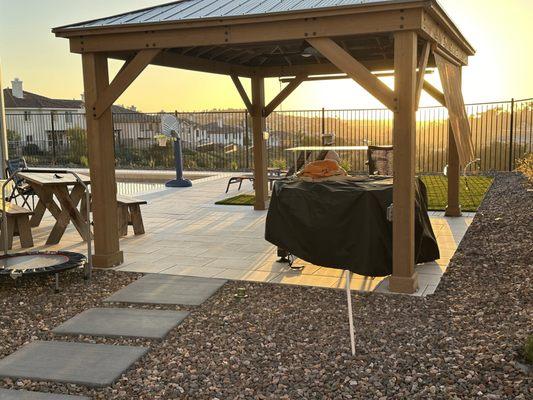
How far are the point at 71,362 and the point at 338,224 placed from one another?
2605 mm

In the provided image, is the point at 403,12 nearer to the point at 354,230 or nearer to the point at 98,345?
the point at 354,230

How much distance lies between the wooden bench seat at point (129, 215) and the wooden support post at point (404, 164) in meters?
4.04

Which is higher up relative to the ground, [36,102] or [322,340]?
[36,102]

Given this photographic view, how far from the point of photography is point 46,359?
12.9 feet

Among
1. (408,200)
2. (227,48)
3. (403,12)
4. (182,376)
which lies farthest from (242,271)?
(227,48)

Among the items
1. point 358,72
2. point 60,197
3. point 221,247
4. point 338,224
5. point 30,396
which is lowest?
point 30,396

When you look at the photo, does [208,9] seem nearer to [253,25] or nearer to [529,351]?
[253,25]

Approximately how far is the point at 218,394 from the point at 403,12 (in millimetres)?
3452

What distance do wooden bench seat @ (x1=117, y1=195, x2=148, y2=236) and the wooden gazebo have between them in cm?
155

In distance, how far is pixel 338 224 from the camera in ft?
17.5

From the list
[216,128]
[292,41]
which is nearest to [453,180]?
[292,41]

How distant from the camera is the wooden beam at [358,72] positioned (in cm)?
512

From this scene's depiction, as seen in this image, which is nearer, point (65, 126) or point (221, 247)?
point (221, 247)

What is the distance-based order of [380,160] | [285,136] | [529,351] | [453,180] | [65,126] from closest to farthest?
[529,351]
[380,160]
[453,180]
[285,136]
[65,126]
